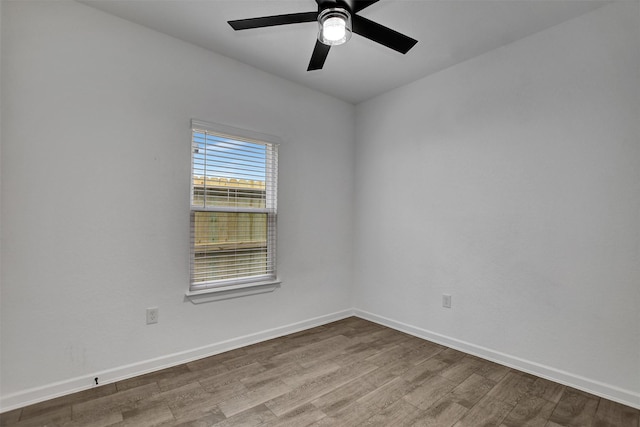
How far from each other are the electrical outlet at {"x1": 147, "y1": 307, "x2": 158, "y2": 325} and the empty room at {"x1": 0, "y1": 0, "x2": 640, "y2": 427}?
0.6 inches

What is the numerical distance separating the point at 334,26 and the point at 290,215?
190cm

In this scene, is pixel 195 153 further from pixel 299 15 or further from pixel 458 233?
pixel 458 233

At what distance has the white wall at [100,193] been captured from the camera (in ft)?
6.44

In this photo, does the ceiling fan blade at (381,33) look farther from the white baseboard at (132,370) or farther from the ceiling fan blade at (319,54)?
the white baseboard at (132,370)

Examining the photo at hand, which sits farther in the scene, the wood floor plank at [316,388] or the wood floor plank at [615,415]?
the wood floor plank at [316,388]

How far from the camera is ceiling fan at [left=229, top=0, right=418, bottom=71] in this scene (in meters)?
1.78

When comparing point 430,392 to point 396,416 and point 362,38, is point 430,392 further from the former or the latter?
point 362,38

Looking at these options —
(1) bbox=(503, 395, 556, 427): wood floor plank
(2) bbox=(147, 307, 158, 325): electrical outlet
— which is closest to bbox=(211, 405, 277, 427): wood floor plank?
(2) bbox=(147, 307, 158, 325): electrical outlet

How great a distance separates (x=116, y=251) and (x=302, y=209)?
5.78 ft

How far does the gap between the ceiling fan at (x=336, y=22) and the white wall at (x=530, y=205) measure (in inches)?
48.5

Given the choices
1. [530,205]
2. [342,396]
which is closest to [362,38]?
[530,205]

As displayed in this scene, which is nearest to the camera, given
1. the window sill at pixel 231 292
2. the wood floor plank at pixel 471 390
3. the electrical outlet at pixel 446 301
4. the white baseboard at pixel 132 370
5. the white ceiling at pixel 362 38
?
the white baseboard at pixel 132 370

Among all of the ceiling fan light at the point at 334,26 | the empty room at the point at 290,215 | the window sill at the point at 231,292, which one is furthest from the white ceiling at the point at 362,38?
the window sill at the point at 231,292

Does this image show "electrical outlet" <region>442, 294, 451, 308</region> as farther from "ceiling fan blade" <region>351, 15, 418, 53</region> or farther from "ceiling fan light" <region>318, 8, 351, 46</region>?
"ceiling fan light" <region>318, 8, 351, 46</region>
